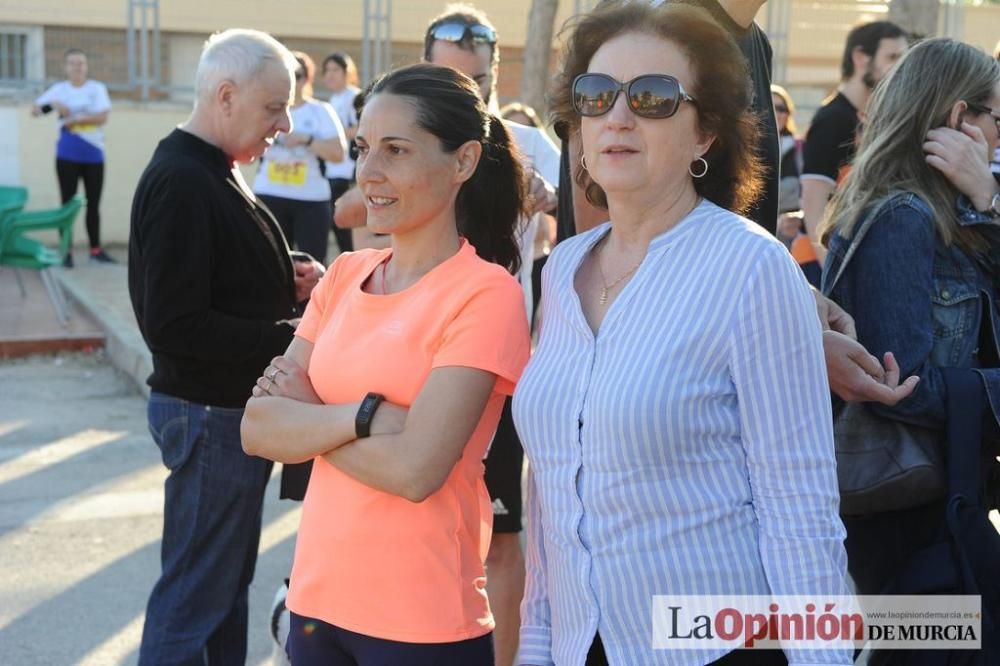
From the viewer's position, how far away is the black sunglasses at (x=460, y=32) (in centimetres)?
448

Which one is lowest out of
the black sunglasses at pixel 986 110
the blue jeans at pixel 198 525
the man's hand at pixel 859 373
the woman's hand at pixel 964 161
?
the blue jeans at pixel 198 525

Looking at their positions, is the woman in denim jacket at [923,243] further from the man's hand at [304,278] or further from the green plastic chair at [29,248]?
the green plastic chair at [29,248]

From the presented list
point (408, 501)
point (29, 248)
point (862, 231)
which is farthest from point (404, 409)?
point (29, 248)

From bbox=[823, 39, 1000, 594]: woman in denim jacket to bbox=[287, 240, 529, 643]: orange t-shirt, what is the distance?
1006 millimetres

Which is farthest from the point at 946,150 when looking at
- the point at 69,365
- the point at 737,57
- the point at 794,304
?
the point at 69,365

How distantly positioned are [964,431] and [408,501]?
139cm

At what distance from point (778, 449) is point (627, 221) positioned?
1.75ft

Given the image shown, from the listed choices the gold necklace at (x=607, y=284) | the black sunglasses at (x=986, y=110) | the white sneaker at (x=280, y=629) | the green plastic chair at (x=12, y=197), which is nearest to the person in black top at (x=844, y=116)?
the black sunglasses at (x=986, y=110)

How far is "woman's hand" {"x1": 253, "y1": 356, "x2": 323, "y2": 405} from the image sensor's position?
8.64 feet

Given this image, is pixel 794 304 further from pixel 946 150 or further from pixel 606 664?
pixel 946 150

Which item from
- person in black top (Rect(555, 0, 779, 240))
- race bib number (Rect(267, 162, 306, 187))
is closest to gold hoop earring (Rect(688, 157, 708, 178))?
person in black top (Rect(555, 0, 779, 240))

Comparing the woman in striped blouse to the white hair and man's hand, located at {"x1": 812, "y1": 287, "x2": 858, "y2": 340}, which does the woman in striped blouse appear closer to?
man's hand, located at {"x1": 812, "y1": 287, "x2": 858, "y2": 340}

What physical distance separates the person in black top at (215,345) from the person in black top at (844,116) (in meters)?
3.01

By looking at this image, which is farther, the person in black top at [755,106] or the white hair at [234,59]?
the white hair at [234,59]
